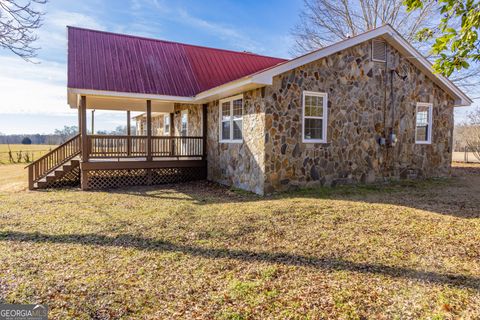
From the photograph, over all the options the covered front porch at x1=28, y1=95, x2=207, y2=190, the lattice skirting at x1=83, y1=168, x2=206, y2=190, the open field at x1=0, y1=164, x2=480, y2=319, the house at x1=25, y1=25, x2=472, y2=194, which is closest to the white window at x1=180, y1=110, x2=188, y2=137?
the house at x1=25, y1=25, x2=472, y2=194

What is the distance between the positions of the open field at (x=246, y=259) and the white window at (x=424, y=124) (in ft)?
13.5

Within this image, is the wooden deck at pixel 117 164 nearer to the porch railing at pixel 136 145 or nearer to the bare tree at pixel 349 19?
the porch railing at pixel 136 145

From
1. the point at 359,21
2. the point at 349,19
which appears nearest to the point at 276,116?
the point at 349,19

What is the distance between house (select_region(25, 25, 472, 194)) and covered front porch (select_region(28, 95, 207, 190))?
4cm

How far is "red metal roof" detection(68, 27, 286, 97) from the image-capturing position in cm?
1073

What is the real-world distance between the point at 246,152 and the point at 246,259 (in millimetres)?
5371

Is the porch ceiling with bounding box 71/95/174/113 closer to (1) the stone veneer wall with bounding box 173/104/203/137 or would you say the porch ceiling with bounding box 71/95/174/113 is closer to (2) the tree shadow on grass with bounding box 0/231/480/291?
(1) the stone veneer wall with bounding box 173/104/203/137

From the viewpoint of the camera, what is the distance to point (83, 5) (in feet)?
32.3

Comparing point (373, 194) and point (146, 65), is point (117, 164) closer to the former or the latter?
point (146, 65)

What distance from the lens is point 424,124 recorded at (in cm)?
1159

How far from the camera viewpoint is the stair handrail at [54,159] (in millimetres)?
10531

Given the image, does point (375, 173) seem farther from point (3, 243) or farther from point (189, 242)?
point (3, 243)

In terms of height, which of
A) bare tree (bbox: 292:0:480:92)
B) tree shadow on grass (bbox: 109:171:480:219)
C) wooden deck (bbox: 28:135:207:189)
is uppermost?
bare tree (bbox: 292:0:480:92)

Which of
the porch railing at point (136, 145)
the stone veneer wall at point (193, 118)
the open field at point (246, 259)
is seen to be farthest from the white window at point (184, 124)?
the open field at point (246, 259)
